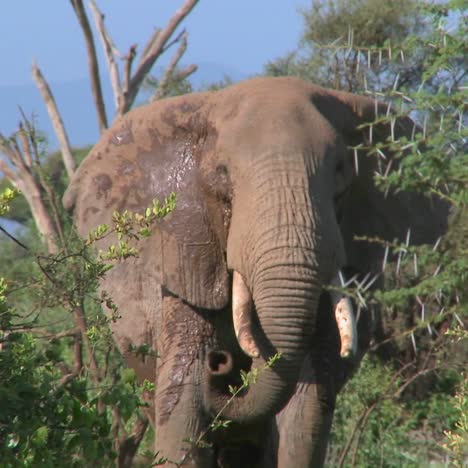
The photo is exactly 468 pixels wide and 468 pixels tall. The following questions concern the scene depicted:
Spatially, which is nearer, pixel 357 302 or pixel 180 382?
pixel 357 302

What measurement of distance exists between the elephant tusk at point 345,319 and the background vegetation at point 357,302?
6 centimetres

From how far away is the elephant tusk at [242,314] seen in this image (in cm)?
476

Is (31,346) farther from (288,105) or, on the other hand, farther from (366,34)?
(366,34)

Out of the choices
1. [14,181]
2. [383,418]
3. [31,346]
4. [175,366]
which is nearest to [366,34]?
→ [14,181]

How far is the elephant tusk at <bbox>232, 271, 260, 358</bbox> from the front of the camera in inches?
187

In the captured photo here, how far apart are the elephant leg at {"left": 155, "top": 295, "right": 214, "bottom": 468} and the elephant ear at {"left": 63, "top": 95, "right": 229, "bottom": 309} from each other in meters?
0.10

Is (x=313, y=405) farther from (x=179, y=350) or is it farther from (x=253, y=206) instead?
(x=253, y=206)

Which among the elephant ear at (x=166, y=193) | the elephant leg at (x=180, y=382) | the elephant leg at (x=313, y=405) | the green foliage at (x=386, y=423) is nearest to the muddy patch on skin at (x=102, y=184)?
the elephant ear at (x=166, y=193)

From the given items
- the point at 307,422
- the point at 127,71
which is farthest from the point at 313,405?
the point at 127,71

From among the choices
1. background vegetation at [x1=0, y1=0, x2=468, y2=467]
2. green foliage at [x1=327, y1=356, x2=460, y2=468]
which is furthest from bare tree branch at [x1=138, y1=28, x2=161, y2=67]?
green foliage at [x1=327, y1=356, x2=460, y2=468]

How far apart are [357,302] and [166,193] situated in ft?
3.60

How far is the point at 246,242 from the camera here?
4.88 m

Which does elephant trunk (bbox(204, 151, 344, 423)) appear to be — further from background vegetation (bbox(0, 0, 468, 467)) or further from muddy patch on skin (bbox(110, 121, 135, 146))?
muddy patch on skin (bbox(110, 121, 135, 146))

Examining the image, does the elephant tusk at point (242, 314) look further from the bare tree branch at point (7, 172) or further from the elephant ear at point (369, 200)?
the bare tree branch at point (7, 172)
